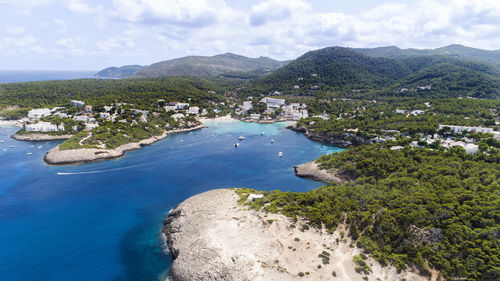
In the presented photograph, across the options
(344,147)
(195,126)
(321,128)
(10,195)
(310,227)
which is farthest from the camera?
(195,126)

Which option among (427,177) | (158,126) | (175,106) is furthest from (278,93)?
(427,177)

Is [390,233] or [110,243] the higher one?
[390,233]

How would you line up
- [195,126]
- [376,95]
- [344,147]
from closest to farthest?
1. [344,147]
2. [195,126]
3. [376,95]

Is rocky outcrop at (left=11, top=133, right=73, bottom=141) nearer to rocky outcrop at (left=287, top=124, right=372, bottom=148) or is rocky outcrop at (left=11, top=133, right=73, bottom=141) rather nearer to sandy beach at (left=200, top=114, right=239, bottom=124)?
sandy beach at (left=200, top=114, right=239, bottom=124)

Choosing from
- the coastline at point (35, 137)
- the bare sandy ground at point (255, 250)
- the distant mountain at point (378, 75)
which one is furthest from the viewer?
the distant mountain at point (378, 75)

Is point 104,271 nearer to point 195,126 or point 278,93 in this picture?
point 195,126

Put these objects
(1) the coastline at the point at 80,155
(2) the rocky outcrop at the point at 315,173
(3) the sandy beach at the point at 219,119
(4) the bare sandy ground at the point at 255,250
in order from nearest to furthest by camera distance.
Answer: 1. (4) the bare sandy ground at the point at 255,250
2. (2) the rocky outcrop at the point at 315,173
3. (1) the coastline at the point at 80,155
4. (3) the sandy beach at the point at 219,119

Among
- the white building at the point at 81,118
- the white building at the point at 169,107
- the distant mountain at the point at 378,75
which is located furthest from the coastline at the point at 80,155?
the distant mountain at the point at 378,75

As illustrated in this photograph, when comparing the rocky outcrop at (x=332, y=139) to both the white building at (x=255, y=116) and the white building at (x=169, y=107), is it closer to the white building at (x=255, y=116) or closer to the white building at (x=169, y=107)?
the white building at (x=255, y=116)

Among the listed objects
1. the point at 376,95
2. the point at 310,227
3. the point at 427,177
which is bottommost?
the point at 310,227
